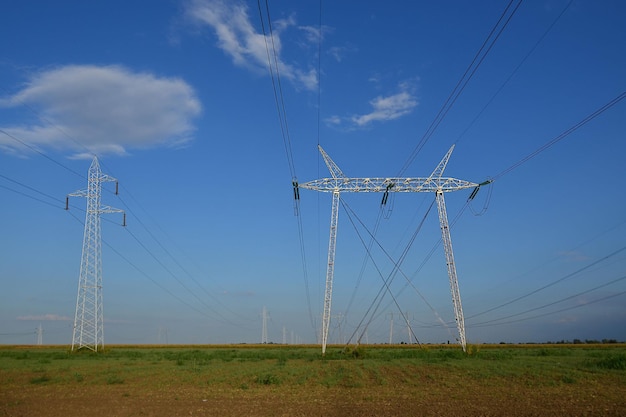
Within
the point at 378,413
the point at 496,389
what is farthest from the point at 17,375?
the point at 496,389

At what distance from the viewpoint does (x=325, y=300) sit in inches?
2100

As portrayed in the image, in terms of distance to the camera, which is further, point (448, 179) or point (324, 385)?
point (448, 179)

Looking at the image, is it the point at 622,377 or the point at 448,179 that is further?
the point at 448,179

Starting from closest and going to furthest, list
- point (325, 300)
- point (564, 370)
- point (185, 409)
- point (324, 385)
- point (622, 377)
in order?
point (185, 409) → point (324, 385) → point (622, 377) → point (564, 370) → point (325, 300)

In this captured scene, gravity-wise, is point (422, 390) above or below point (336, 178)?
below

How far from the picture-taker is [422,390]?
92.4 feet

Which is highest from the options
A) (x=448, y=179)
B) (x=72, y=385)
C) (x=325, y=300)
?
(x=448, y=179)

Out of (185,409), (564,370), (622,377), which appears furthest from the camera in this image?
(564,370)

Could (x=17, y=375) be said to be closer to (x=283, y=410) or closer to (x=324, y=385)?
(x=324, y=385)

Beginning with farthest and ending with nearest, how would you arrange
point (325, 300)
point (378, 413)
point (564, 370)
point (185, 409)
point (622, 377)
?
point (325, 300) → point (564, 370) → point (622, 377) → point (185, 409) → point (378, 413)

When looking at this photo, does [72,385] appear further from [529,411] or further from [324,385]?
[529,411]

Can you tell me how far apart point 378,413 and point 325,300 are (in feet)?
108

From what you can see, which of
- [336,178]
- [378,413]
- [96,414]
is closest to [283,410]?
[378,413]

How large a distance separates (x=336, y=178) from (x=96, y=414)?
121 ft
